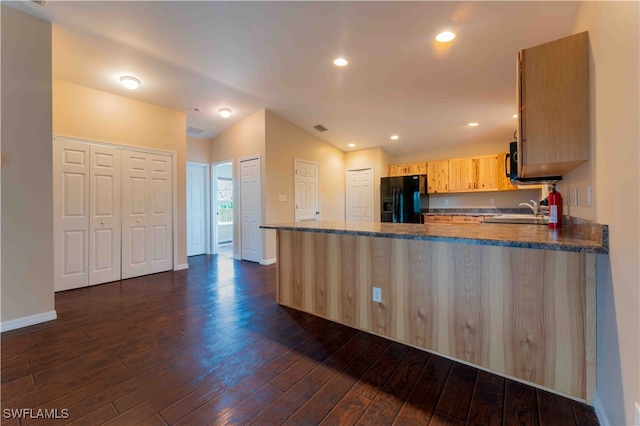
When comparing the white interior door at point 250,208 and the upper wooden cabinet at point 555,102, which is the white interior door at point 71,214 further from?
the upper wooden cabinet at point 555,102

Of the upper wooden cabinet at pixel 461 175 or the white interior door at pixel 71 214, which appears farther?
the upper wooden cabinet at pixel 461 175

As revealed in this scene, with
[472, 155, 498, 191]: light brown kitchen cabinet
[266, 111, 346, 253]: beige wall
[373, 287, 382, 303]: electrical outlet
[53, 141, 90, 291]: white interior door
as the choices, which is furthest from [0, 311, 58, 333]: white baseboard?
[472, 155, 498, 191]: light brown kitchen cabinet

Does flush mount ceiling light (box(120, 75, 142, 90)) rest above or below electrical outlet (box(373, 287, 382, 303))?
above

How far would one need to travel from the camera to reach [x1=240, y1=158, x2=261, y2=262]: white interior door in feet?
16.7

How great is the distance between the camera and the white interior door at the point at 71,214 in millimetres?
3479

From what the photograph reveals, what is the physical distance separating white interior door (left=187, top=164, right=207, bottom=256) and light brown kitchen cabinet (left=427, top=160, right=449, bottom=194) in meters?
5.09

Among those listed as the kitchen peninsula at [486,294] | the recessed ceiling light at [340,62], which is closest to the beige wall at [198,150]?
the recessed ceiling light at [340,62]

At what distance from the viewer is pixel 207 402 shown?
4.93ft

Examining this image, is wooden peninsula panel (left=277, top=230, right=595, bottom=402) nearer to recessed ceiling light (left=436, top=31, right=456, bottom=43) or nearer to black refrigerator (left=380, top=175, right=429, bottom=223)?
recessed ceiling light (left=436, top=31, right=456, bottom=43)

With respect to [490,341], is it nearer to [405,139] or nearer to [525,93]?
[525,93]

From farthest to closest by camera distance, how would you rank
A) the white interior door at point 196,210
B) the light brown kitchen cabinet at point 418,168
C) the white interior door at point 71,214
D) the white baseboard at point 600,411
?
the light brown kitchen cabinet at point 418,168
the white interior door at point 196,210
the white interior door at point 71,214
the white baseboard at point 600,411

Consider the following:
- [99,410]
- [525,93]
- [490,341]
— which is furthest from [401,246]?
[99,410]

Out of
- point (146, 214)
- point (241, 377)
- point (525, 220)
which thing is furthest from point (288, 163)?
point (241, 377)

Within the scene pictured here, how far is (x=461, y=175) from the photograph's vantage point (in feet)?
18.7
